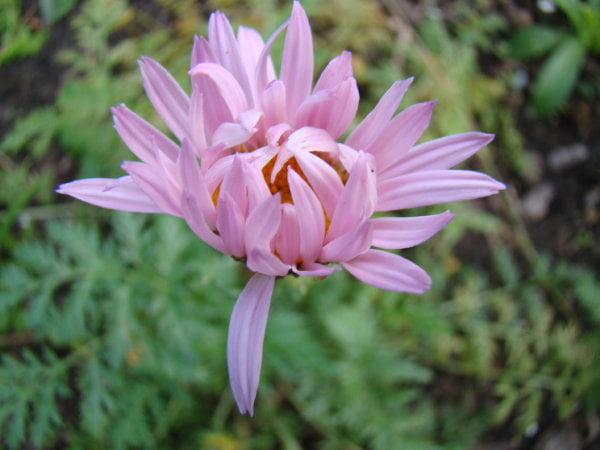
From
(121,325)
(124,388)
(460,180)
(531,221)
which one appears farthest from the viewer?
(531,221)

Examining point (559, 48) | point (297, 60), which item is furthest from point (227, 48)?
point (559, 48)

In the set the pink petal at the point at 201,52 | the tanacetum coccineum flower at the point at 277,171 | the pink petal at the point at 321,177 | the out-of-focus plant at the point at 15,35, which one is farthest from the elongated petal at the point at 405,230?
the out-of-focus plant at the point at 15,35

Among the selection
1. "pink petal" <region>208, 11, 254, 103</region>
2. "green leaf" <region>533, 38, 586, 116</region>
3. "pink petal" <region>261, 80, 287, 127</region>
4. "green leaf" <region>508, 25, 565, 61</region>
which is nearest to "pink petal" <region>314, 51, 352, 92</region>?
"pink petal" <region>261, 80, 287, 127</region>

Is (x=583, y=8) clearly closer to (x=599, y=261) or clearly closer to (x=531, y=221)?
(x=531, y=221)

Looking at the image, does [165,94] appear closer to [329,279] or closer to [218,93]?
[218,93]

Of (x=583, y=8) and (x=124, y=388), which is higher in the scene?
(x=583, y=8)

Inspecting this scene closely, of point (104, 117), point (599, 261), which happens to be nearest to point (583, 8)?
point (599, 261)

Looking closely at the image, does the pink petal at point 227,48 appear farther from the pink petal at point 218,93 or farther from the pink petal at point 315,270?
the pink petal at point 315,270
